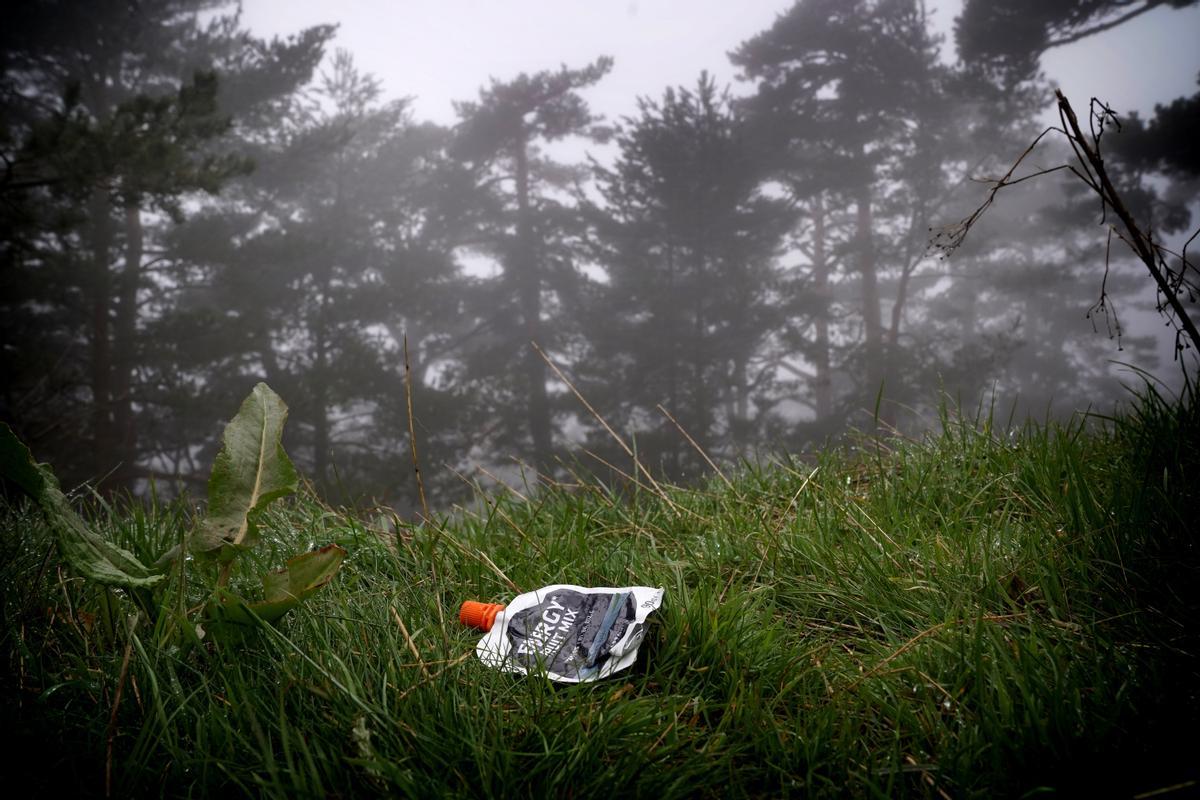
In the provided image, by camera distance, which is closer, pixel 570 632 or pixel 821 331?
pixel 570 632

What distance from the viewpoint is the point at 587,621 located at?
1.15 meters

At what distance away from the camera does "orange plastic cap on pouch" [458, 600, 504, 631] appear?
116cm

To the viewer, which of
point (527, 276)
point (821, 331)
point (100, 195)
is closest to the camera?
point (100, 195)

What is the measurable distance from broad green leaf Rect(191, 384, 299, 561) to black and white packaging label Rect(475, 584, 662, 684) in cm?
51

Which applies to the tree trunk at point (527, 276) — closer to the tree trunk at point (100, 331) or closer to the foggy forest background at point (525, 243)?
the foggy forest background at point (525, 243)

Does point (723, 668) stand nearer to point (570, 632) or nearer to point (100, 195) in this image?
point (570, 632)

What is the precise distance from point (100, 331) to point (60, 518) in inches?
405

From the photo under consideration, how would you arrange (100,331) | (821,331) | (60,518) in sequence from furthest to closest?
(821,331), (100,331), (60,518)

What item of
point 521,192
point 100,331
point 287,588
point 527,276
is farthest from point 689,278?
point 287,588

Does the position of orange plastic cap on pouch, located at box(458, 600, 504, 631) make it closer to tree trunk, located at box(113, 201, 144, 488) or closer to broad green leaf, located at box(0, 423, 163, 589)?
broad green leaf, located at box(0, 423, 163, 589)

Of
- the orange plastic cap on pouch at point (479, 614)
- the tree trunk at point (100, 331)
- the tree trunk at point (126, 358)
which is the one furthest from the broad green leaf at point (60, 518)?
the tree trunk at point (126, 358)

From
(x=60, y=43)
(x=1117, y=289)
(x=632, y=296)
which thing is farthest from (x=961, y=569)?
(x=1117, y=289)

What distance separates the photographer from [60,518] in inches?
38.7

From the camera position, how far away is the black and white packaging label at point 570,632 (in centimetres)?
103
